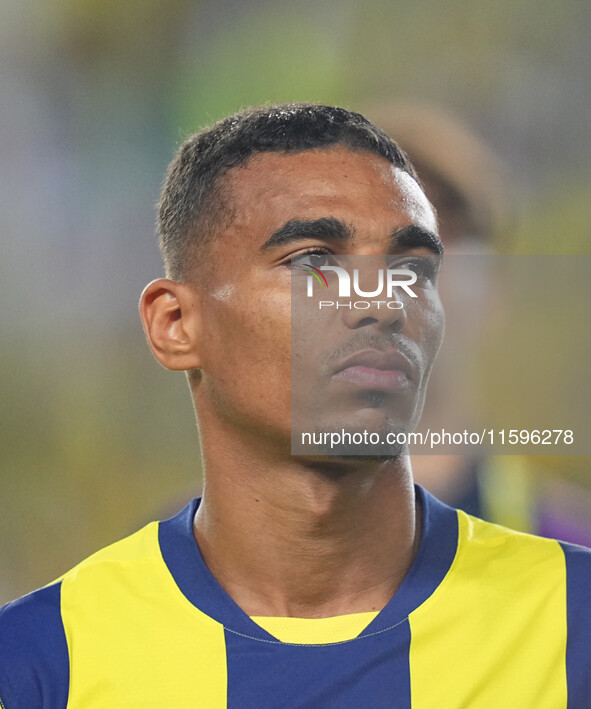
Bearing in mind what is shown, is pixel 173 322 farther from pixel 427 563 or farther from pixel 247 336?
pixel 427 563

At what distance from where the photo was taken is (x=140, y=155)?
133 inches

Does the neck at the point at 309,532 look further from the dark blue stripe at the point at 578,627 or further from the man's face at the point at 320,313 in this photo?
the dark blue stripe at the point at 578,627

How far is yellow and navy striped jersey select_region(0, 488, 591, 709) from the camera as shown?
4.70 feet

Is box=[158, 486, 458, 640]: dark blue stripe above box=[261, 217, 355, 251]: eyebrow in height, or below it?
below

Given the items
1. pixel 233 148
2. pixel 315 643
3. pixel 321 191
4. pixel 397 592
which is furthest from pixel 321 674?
pixel 233 148

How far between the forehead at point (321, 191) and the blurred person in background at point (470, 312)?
3.80 ft

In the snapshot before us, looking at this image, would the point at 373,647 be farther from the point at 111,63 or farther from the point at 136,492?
the point at 111,63

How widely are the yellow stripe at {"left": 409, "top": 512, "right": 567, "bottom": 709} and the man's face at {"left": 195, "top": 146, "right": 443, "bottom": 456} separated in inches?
13.0

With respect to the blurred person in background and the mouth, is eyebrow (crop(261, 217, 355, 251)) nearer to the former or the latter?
the mouth

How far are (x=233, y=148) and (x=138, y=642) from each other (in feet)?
2.89

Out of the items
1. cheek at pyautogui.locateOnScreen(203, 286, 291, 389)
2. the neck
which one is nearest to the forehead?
cheek at pyautogui.locateOnScreen(203, 286, 291, 389)

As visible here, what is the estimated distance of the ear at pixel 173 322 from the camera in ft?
5.29

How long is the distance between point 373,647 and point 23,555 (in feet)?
6.28

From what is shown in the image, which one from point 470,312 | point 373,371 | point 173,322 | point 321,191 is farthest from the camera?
point 470,312
